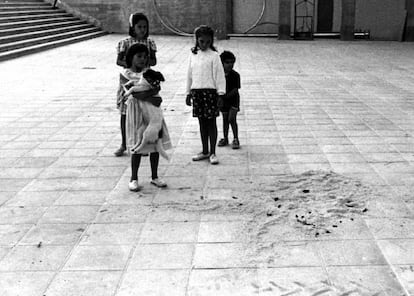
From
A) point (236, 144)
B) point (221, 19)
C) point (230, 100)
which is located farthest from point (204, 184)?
point (221, 19)

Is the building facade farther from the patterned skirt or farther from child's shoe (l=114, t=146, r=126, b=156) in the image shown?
the patterned skirt

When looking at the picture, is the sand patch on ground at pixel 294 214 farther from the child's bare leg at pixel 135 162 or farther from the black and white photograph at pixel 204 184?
the child's bare leg at pixel 135 162

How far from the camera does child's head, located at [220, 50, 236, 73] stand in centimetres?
580

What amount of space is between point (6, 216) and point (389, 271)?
3.00 metres

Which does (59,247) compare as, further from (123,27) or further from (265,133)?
(123,27)

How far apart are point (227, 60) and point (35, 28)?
48.5 feet

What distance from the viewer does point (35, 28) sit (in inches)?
741

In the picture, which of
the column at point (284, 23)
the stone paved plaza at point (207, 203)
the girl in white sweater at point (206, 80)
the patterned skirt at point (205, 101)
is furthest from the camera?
the column at point (284, 23)

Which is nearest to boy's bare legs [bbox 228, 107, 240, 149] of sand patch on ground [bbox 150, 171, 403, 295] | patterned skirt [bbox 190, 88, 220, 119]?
patterned skirt [bbox 190, 88, 220, 119]

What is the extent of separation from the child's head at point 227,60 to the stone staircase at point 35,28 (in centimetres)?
1032

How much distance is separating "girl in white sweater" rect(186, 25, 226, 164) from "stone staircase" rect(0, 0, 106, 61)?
10446 mm

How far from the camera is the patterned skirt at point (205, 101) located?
556 cm

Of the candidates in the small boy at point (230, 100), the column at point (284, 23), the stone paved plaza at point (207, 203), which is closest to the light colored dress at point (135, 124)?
the stone paved plaza at point (207, 203)

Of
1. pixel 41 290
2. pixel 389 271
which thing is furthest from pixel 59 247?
pixel 389 271
